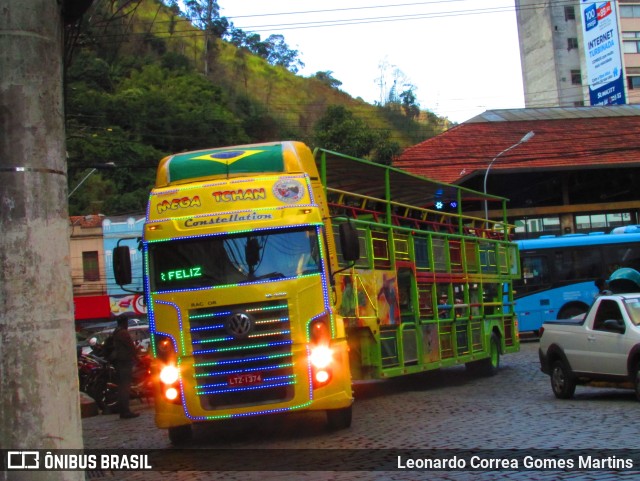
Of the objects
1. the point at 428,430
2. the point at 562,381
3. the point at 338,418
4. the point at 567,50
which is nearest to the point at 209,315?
the point at 338,418

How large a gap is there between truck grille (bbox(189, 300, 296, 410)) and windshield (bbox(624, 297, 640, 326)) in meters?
5.45

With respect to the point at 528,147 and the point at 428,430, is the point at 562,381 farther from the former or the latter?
the point at 528,147

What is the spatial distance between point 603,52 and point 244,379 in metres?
63.5

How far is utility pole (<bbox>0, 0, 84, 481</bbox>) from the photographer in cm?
495

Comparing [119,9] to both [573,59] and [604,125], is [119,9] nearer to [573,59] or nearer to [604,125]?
[604,125]

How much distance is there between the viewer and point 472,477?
692 cm

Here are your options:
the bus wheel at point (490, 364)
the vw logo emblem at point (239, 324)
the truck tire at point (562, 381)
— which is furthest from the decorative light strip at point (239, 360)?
the bus wheel at point (490, 364)

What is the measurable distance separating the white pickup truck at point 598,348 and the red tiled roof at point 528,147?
23279 millimetres

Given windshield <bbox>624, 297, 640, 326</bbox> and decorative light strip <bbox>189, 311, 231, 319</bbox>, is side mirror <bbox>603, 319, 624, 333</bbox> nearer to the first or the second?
windshield <bbox>624, 297, 640, 326</bbox>

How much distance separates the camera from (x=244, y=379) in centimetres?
920

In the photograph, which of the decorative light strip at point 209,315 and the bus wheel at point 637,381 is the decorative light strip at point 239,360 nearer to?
the decorative light strip at point 209,315

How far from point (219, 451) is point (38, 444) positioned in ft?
14.6

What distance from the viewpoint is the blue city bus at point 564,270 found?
26.8 metres

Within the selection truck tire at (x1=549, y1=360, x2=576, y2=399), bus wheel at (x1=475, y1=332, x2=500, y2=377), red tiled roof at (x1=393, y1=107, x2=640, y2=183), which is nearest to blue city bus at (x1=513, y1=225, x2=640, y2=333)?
red tiled roof at (x1=393, y1=107, x2=640, y2=183)
